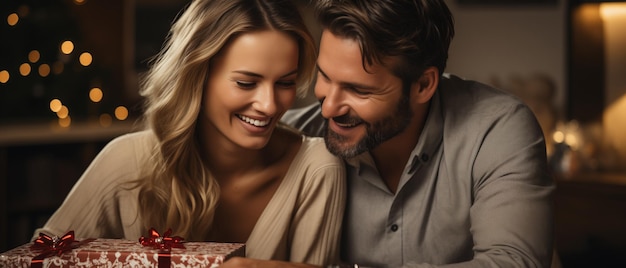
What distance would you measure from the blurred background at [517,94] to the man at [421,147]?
7.31ft

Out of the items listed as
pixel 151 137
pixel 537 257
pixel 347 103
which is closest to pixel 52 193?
pixel 151 137

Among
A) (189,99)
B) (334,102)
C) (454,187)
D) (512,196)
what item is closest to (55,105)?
(189,99)

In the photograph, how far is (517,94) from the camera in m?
4.83

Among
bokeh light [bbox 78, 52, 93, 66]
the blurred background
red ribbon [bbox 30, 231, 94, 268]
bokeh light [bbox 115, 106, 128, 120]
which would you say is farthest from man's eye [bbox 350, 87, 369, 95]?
bokeh light [bbox 115, 106, 128, 120]

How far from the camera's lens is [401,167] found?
2395 millimetres

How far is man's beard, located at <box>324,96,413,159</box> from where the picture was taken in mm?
2211

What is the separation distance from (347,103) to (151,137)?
57 cm

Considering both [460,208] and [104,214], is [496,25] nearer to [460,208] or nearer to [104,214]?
[460,208]

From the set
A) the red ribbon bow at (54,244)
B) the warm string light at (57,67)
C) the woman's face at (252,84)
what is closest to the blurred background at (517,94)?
the warm string light at (57,67)

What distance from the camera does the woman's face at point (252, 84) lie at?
212 centimetres

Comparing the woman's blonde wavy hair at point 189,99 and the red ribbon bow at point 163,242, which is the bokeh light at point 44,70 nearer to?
the woman's blonde wavy hair at point 189,99

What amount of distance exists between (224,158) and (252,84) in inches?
12.0

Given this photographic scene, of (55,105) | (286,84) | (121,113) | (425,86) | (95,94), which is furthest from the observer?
(121,113)

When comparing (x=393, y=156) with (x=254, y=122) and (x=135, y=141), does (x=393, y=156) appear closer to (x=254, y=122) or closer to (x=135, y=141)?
(x=254, y=122)
